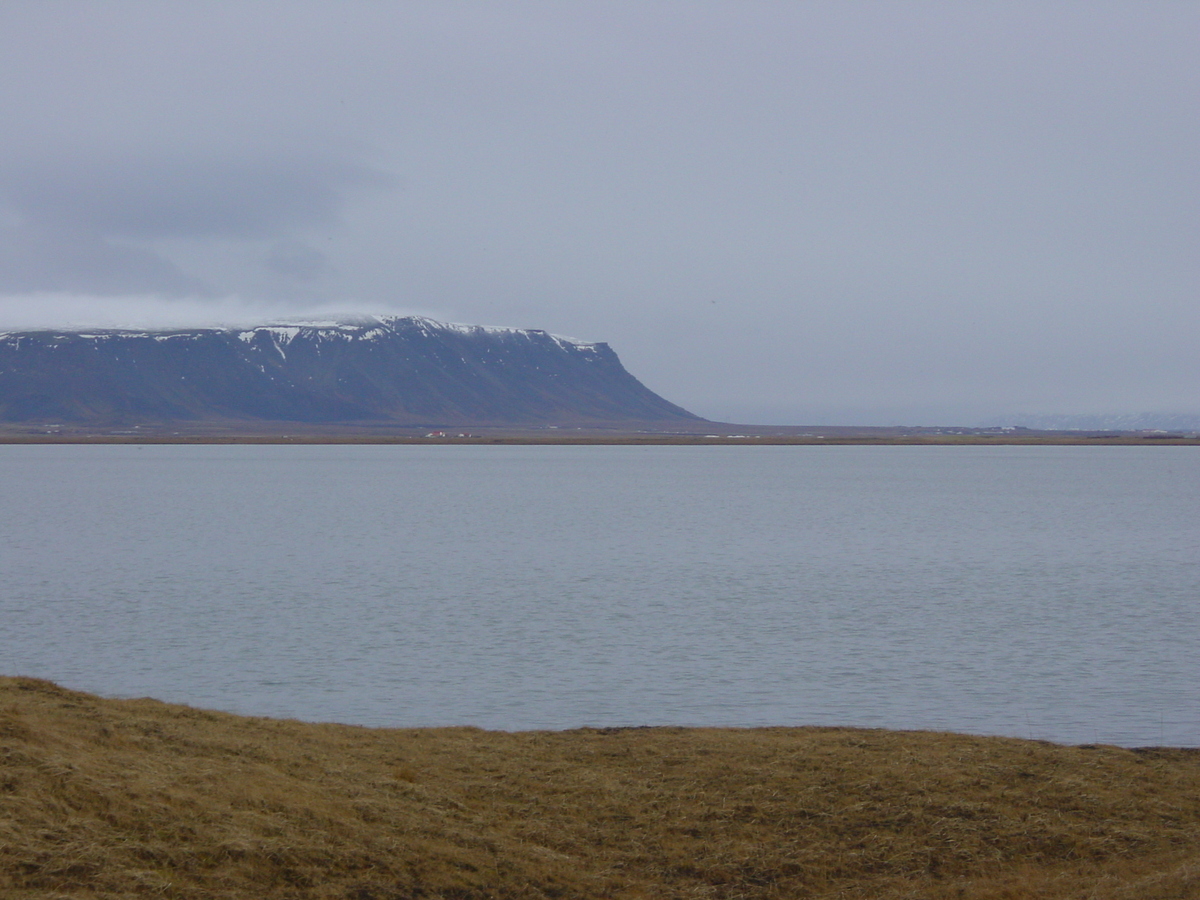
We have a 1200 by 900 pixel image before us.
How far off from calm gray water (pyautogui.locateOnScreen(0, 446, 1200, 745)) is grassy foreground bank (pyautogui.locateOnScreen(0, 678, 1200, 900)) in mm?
3969

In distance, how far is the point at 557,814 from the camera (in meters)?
11.9

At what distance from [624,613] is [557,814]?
17.7 metres

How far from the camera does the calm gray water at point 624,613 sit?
19.6 meters

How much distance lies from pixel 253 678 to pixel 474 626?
686 cm

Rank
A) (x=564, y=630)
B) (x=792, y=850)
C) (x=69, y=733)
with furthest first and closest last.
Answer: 1. (x=564, y=630)
2. (x=69, y=733)
3. (x=792, y=850)

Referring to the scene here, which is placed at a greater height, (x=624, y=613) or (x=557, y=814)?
(x=557, y=814)

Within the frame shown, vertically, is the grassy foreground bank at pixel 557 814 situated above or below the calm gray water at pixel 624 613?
above

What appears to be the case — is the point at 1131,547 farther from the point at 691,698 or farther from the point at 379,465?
the point at 379,465

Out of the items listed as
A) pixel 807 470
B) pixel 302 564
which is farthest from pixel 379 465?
pixel 302 564

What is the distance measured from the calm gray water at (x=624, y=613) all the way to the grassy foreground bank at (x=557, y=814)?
397 cm

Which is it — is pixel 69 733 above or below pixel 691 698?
above

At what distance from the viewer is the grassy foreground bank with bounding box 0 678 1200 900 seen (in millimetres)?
9328

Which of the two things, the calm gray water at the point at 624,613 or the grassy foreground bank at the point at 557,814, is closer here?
the grassy foreground bank at the point at 557,814

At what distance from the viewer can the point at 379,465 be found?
5546 inches
